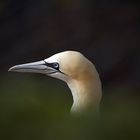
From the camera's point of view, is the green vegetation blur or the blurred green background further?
the blurred green background

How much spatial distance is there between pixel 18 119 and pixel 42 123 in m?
0.04

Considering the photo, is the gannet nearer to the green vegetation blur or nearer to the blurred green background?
the blurred green background

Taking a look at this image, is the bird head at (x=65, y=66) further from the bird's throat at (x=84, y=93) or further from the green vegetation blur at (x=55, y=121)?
the green vegetation blur at (x=55, y=121)

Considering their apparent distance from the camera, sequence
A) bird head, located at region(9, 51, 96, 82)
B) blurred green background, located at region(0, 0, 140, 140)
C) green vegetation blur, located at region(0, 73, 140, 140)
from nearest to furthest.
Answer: green vegetation blur, located at region(0, 73, 140, 140) < bird head, located at region(9, 51, 96, 82) < blurred green background, located at region(0, 0, 140, 140)

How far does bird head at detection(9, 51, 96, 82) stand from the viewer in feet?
13.4

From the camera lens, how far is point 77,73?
13.8ft

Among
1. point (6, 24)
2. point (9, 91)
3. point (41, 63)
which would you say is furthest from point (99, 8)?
point (9, 91)

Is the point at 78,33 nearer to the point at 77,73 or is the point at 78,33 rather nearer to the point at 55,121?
the point at 77,73

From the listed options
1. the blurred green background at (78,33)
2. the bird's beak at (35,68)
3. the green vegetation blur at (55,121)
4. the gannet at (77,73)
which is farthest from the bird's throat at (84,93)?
the green vegetation blur at (55,121)

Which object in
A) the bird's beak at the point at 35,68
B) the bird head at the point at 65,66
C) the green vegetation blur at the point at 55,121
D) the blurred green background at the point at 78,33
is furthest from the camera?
the blurred green background at the point at 78,33

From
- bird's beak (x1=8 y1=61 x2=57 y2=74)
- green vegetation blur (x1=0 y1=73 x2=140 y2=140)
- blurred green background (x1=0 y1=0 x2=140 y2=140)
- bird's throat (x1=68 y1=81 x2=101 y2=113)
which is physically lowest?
blurred green background (x1=0 y1=0 x2=140 y2=140)

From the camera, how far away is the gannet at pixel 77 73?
409 cm

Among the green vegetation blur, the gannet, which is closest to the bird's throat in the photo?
the gannet

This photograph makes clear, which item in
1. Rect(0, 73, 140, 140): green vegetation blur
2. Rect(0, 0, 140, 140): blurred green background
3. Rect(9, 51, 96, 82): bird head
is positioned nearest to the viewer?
Rect(0, 73, 140, 140): green vegetation blur
